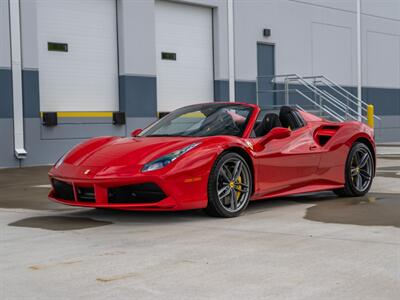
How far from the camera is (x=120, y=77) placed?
1617 cm

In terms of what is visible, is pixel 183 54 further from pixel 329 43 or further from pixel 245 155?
pixel 245 155

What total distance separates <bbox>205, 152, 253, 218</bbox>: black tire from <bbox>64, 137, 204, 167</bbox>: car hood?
1.14 ft

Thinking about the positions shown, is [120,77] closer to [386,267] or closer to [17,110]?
[17,110]

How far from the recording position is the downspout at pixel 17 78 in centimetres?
1391

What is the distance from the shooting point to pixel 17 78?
551 inches

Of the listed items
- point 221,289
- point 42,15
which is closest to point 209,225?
point 221,289

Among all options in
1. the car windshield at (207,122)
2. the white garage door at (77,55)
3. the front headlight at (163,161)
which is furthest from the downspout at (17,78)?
the front headlight at (163,161)

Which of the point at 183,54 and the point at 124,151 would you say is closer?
the point at 124,151

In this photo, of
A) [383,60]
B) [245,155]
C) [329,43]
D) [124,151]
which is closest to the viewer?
[124,151]

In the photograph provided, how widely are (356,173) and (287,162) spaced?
4.58 feet

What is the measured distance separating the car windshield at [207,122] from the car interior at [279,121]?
0.21 m

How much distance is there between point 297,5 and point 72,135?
31.5 ft

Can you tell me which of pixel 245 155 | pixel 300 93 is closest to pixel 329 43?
pixel 300 93

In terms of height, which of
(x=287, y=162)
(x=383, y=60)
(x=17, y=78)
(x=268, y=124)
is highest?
(x=383, y=60)
